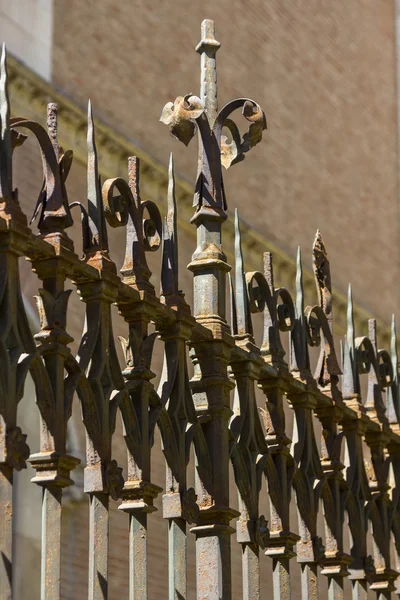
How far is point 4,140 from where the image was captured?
8.41 feet

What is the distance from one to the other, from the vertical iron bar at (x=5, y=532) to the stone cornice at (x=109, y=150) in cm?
607

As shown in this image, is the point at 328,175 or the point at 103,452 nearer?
the point at 103,452

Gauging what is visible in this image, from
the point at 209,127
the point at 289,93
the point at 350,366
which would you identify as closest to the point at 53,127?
the point at 209,127

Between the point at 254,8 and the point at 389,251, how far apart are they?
10.6ft

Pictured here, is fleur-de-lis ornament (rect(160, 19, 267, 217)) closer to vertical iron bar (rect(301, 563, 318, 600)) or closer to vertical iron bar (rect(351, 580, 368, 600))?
vertical iron bar (rect(301, 563, 318, 600))

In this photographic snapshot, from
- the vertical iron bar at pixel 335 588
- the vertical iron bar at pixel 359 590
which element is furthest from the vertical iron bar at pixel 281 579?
the vertical iron bar at pixel 359 590

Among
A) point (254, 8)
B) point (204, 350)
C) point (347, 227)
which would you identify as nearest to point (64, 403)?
point (204, 350)

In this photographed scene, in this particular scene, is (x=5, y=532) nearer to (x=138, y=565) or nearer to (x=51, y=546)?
(x=51, y=546)

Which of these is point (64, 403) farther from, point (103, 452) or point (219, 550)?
point (219, 550)

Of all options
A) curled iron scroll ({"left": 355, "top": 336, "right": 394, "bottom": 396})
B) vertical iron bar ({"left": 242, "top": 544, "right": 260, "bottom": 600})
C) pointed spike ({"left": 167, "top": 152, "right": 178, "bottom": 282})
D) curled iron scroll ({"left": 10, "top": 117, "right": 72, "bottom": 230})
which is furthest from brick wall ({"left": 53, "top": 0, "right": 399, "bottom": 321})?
curled iron scroll ({"left": 10, "top": 117, "right": 72, "bottom": 230})

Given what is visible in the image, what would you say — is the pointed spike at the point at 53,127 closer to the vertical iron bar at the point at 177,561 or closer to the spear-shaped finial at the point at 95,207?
the spear-shaped finial at the point at 95,207

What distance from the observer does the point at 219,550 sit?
306cm

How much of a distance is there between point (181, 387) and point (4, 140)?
2.32ft

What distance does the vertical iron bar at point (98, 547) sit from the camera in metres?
2.66
